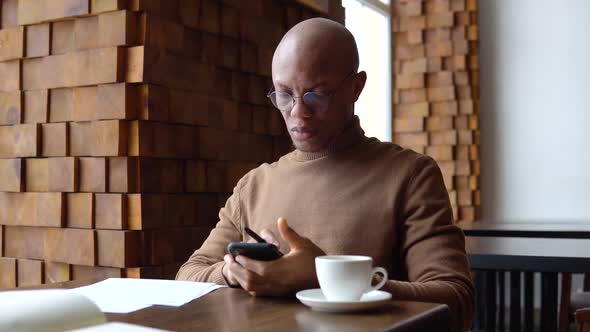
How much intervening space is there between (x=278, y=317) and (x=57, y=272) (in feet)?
4.04

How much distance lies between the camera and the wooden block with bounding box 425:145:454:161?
5176 mm

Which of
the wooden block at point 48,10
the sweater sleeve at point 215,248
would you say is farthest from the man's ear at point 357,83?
the wooden block at point 48,10

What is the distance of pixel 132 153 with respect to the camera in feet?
6.48

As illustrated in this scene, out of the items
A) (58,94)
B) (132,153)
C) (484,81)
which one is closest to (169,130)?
(132,153)

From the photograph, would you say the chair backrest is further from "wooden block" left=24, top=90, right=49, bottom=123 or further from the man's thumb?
"wooden block" left=24, top=90, right=49, bottom=123

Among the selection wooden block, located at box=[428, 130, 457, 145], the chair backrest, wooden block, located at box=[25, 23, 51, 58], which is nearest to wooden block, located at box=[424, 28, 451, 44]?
wooden block, located at box=[428, 130, 457, 145]

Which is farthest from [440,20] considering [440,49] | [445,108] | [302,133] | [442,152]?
[302,133]

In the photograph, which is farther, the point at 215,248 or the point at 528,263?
the point at 528,263

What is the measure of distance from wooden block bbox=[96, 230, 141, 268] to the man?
1.17ft

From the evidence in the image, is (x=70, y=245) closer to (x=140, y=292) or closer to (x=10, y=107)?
(x=10, y=107)

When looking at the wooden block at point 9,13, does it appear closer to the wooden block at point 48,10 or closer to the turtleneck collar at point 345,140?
the wooden block at point 48,10

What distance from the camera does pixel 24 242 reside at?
2094 millimetres

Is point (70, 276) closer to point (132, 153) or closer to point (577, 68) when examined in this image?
point (132, 153)

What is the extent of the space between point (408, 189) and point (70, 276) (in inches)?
42.8
